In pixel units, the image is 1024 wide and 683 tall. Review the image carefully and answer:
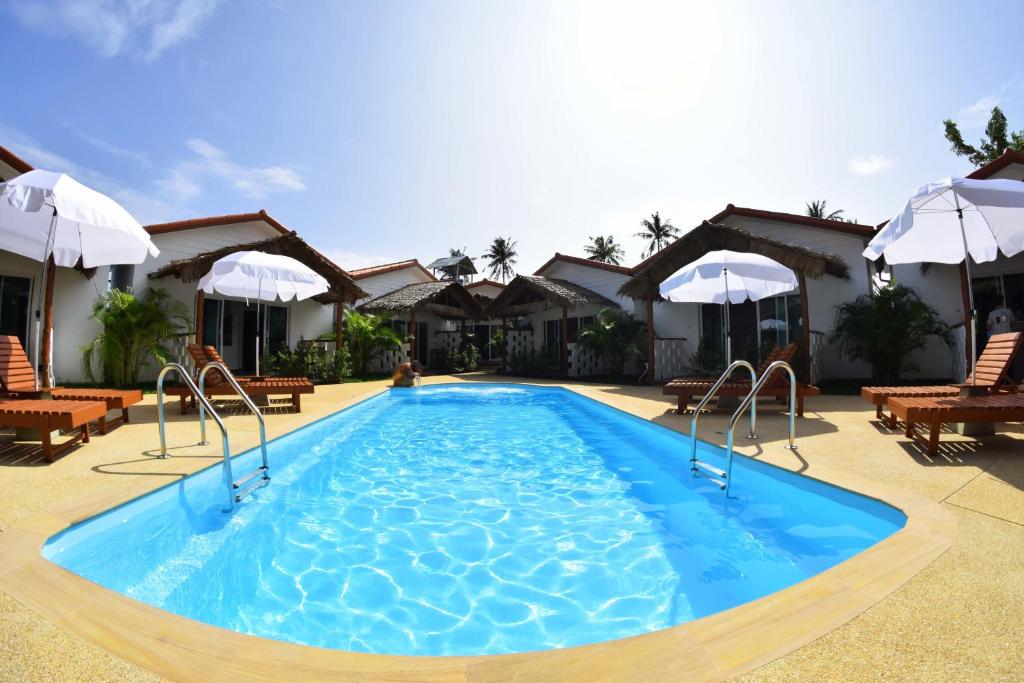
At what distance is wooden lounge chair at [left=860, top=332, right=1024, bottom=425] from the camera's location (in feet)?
18.1

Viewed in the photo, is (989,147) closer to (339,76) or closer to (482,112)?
(482,112)

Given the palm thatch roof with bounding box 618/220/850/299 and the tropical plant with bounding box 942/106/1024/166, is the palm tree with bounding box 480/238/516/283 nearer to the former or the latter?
the tropical plant with bounding box 942/106/1024/166

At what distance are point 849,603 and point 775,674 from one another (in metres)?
0.70

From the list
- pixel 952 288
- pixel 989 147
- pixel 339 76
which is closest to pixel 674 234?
pixel 989 147

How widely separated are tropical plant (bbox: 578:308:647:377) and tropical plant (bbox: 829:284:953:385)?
5372 mm

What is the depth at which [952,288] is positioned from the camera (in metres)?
11.1

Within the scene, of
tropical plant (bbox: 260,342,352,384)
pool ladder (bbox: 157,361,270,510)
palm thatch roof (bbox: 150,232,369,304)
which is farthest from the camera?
tropical plant (bbox: 260,342,352,384)

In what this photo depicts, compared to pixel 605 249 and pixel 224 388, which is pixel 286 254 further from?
pixel 605 249

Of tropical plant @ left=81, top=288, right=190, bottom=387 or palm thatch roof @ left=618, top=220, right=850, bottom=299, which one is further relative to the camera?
tropical plant @ left=81, top=288, right=190, bottom=387

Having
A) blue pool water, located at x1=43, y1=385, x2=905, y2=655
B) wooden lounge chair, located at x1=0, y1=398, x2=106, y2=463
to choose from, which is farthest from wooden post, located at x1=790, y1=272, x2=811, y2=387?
wooden lounge chair, located at x1=0, y1=398, x2=106, y2=463

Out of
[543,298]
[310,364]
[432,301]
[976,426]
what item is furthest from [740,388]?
[432,301]

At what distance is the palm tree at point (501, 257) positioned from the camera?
164 ft

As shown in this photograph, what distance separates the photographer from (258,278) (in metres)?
8.50

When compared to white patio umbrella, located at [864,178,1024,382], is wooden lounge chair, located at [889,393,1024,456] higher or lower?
lower
